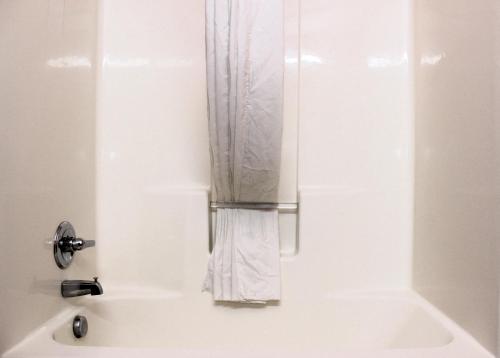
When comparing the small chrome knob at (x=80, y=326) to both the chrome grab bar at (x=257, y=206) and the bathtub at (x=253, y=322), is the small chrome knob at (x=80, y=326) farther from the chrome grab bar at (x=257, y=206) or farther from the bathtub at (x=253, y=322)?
the chrome grab bar at (x=257, y=206)

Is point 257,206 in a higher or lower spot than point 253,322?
higher

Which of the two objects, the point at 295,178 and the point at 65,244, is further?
the point at 295,178

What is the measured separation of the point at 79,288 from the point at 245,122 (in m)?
0.72

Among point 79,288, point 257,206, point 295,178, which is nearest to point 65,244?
point 79,288

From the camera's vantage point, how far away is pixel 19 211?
932 millimetres

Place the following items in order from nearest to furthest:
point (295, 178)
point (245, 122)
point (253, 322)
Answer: point (245, 122)
point (253, 322)
point (295, 178)

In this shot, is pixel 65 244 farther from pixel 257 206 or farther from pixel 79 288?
pixel 257 206

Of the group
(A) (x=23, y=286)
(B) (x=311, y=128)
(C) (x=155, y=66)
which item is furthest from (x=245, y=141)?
(A) (x=23, y=286)

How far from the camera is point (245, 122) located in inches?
42.4

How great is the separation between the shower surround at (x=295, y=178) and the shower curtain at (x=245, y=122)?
0.31 feet

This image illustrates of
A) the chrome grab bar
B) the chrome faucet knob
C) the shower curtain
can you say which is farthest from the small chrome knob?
the chrome grab bar

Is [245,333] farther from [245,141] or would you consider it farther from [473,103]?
[473,103]

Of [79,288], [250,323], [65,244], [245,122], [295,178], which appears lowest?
[250,323]

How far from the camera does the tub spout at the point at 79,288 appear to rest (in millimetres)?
1124
